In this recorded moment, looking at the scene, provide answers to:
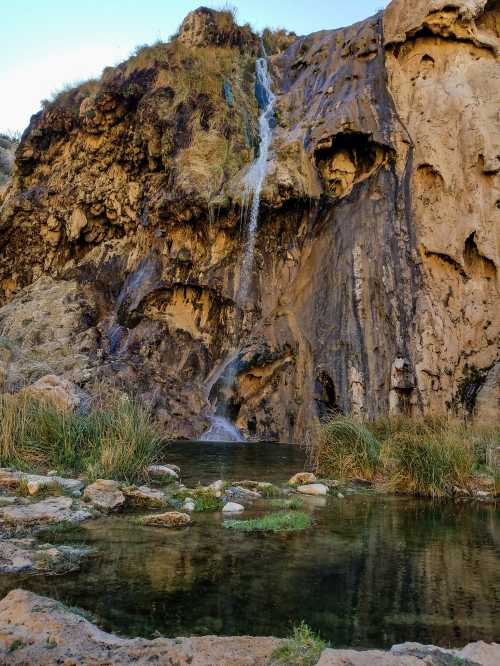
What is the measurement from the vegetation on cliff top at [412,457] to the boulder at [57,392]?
4272mm

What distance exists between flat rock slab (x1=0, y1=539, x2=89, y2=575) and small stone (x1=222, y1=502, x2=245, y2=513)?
7.12ft

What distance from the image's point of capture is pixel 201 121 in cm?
2356

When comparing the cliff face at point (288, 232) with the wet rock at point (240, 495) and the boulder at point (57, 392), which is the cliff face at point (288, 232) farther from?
the wet rock at point (240, 495)

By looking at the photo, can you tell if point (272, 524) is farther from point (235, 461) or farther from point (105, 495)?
point (235, 461)

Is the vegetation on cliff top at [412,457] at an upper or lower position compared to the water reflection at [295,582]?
upper

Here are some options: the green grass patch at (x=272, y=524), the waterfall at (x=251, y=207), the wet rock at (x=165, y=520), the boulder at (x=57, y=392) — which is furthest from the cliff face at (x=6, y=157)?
the green grass patch at (x=272, y=524)

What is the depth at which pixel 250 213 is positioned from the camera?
66.6 feet

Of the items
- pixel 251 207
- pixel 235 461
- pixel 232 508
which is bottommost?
pixel 232 508

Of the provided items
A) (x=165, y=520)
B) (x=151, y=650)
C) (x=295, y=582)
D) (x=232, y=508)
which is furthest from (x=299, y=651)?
(x=232, y=508)

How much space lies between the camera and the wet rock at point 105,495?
648 cm

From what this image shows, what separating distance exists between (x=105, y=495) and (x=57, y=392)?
4.01m

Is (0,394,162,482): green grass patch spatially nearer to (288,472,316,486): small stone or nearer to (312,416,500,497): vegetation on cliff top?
(288,472,316,486): small stone

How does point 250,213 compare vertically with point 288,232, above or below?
above

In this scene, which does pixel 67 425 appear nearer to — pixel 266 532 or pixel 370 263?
pixel 266 532
